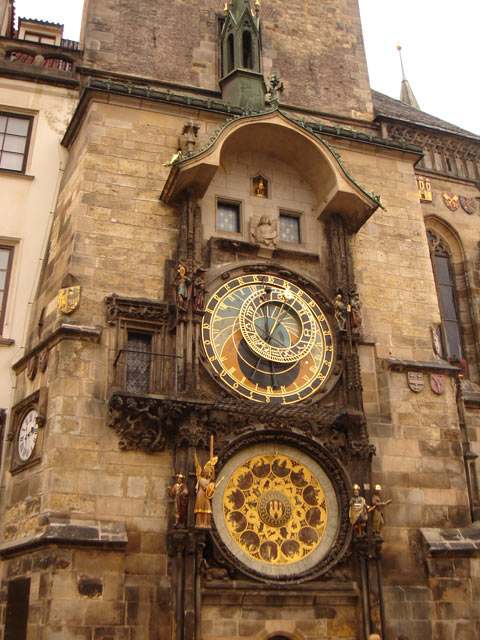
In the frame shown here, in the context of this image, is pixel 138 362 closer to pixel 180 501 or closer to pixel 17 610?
pixel 180 501

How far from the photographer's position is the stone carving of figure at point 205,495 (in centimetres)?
1021

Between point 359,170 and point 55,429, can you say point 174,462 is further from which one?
point 359,170

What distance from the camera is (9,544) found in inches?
413

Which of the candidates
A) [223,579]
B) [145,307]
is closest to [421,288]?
[145,307]

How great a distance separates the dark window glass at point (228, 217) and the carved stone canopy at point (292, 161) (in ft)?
1.88

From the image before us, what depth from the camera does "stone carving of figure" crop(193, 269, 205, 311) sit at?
1164 cm

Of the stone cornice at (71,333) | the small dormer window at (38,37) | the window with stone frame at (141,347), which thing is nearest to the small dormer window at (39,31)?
the small dormer window at (38,37)

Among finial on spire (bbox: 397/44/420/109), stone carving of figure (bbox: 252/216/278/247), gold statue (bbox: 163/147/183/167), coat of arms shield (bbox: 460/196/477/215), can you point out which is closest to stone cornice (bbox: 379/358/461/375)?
stone carving of figure (bbox: 252/216/278/247)

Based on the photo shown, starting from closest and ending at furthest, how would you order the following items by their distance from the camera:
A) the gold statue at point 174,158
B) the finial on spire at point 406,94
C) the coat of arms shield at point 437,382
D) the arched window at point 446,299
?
the gold statue at point 174,158 → the coat of arms shield at point 437,382 → the arched window at point 446,299 → the finial on spire at point 406,94

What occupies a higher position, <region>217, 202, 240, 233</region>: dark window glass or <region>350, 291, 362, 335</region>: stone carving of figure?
<region>217, 202, 240, 233</region>: dark window glass

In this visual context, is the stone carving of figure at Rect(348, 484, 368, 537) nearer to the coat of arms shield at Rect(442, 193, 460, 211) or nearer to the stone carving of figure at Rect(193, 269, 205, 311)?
the stone carving of figure at Rect(193, 269, 205, 311)

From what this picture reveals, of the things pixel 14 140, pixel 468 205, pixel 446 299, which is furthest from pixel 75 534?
pixel 468 205

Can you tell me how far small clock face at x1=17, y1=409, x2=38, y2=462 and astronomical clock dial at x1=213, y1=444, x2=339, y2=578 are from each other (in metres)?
2.73

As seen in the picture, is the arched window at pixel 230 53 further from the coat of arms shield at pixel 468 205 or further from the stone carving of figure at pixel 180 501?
the stone carving of figure at pixel 180 501
